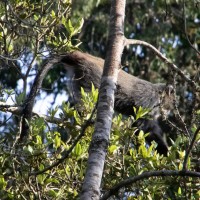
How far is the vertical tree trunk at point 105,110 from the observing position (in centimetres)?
348

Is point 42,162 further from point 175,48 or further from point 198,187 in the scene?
point 175,48

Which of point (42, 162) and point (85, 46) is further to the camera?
point (85, 46)

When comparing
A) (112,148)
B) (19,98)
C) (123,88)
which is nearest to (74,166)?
(112,148)

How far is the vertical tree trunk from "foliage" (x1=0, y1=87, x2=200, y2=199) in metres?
0.46

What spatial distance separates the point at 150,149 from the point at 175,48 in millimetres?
7725

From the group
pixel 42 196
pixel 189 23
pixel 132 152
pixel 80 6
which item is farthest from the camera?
pixel 189 23

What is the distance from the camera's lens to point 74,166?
448cm

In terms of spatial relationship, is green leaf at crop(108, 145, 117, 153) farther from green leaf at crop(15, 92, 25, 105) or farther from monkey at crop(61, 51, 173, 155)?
monkey at crop(61, 51, 173, 155)

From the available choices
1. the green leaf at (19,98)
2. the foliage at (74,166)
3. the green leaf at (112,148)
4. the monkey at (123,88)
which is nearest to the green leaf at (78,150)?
the foliage at (74,166)

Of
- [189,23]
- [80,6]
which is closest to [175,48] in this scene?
[189,23]

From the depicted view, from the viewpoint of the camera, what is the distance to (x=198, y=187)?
439cm

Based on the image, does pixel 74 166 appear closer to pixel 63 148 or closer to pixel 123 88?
pixel 63 148

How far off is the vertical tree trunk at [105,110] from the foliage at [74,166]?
1.49 ft

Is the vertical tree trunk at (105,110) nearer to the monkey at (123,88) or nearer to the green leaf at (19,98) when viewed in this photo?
the green leaf at (19,98)
